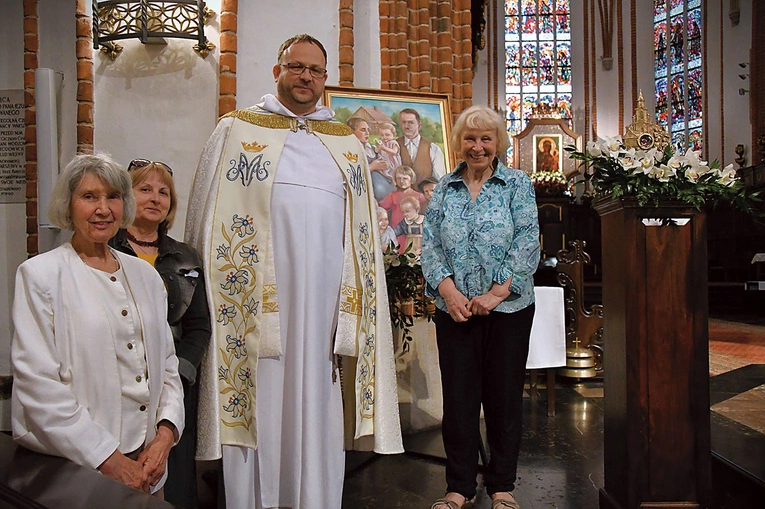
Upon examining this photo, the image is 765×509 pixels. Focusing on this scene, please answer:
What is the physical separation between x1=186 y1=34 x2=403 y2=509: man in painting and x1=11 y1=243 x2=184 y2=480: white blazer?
2.75ft

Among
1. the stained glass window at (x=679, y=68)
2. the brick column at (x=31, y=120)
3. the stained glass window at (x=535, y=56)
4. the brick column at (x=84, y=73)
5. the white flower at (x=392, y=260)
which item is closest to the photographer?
the white flower at (x=392, y=260)

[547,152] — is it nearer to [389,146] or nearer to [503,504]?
[389,146]

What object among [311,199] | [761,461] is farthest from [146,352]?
[761,461]

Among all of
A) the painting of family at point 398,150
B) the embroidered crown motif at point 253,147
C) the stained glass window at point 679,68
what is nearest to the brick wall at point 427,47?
the painting of family at point 398,150

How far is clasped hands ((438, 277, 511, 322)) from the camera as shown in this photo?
9.00 feet

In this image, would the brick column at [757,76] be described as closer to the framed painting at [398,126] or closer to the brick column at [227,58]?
the framed painting at [398,126]

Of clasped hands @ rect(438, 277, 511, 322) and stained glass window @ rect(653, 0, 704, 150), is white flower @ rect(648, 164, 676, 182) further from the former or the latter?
stained glass window @ rect(653, 0, 704, 150)

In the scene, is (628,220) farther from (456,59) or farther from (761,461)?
(456,59)

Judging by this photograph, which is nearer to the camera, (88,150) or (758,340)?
(88,150)

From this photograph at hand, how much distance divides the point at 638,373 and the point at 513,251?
0.70 meters

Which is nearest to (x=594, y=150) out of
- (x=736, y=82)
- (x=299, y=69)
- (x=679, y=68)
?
(x=299, y=69)

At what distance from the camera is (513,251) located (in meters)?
2.85

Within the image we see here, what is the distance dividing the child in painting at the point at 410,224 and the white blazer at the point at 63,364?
9.21 ft

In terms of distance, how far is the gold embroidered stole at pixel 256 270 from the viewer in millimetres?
2605
